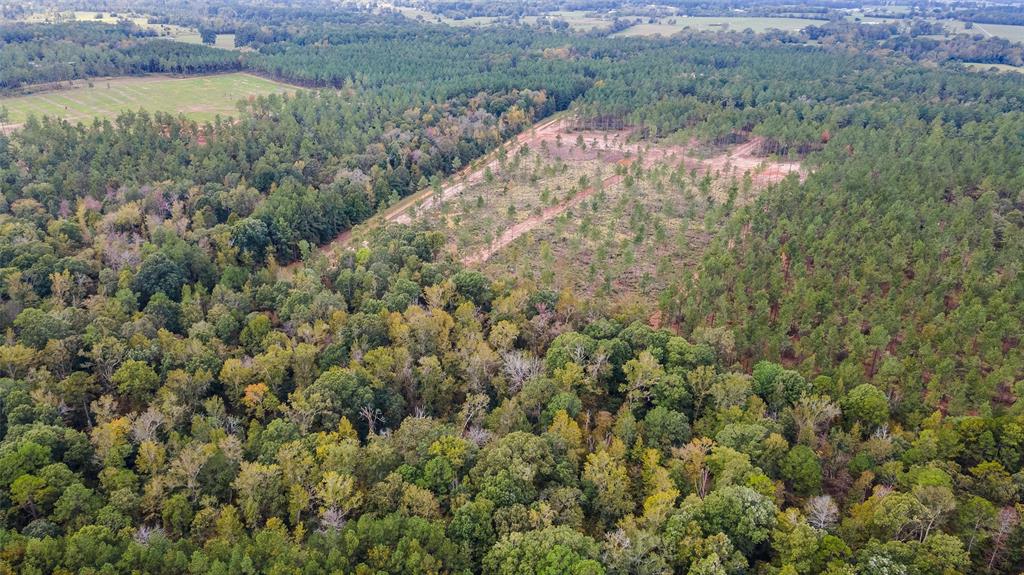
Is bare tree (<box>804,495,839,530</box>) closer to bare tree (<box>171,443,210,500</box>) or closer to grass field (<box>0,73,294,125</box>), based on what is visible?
bare tree (<box>171,443,210,500</box>)

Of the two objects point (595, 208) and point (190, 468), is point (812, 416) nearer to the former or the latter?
point (190, 468)

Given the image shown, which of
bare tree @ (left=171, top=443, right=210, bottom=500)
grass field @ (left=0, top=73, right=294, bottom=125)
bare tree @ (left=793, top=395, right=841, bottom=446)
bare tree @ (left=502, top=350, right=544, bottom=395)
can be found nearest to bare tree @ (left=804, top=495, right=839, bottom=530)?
bare tree @ (left=793, top=395, right=841, bottom=446)

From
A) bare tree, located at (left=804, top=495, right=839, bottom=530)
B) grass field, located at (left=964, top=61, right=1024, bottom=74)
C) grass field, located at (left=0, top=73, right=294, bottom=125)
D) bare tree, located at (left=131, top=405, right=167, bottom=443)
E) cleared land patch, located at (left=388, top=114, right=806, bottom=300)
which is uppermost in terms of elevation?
grass field, located at (left=964, top=61, right=1024, bottom=74)

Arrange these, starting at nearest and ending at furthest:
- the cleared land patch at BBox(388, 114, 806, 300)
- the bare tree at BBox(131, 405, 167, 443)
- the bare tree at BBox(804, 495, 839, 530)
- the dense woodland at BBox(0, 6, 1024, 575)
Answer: the dense woodland at BBox(0, 6, 1024, 575), the bare tree at BBox(804, 495, 839, 530), the bare tree at BBox(131, 405, 167, 443), the cleared land patch at BBox(388, 114, 806, 300)

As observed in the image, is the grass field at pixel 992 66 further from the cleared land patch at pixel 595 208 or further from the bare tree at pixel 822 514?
the bare tree at pixel 822 514

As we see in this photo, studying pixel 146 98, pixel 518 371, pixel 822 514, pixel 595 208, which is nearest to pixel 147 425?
pixel 518 371

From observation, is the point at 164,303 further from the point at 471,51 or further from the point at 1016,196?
the point at 471,51

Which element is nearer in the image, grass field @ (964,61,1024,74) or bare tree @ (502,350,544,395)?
bare tree @ (502,350,544,395)
